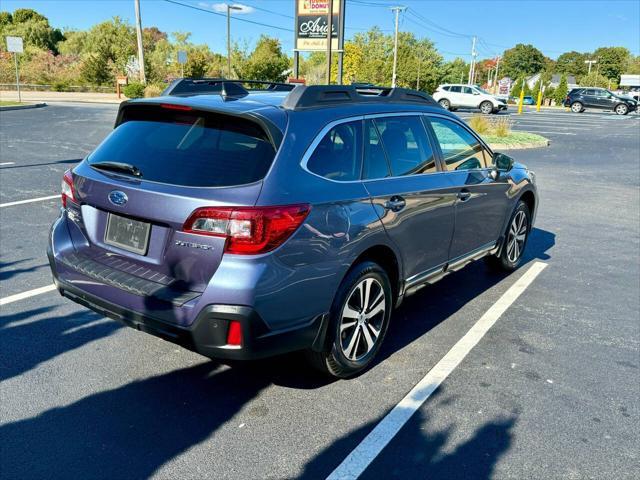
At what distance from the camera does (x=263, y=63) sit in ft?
210

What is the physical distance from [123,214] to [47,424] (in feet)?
4.01

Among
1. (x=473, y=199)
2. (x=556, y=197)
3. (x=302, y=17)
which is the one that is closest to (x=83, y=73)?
(x=302, y=17)

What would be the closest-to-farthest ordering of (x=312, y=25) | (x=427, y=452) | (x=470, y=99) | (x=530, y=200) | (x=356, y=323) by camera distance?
(x=427, y=452) < (x=356, y=323) < (x=530, y=200) < (x=312, y=25) < (x=470, y=99)

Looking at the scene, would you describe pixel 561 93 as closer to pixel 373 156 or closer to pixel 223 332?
pixel 373 156

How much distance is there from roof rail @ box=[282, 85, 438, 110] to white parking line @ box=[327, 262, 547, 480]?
1909 mm

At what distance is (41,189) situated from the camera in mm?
8883

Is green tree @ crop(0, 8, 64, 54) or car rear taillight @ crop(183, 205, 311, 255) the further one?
green tree @ crop(0, 8, 64, 54)

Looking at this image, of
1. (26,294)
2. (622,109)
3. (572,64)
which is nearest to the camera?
(26,294)

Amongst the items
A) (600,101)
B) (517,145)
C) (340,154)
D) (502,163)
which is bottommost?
(517,145)

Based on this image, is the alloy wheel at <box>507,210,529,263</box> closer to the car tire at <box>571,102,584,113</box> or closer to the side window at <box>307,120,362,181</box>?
the side window at <box>307,120,362,181</box>

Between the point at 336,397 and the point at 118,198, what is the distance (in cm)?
178

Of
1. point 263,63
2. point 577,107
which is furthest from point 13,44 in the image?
point 577,107

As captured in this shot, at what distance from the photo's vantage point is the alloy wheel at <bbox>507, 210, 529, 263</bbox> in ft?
19.2

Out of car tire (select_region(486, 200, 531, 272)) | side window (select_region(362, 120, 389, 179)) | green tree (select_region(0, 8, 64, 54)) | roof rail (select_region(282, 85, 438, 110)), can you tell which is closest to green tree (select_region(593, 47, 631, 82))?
green tree (select_region(0, 8, 64, 54))
